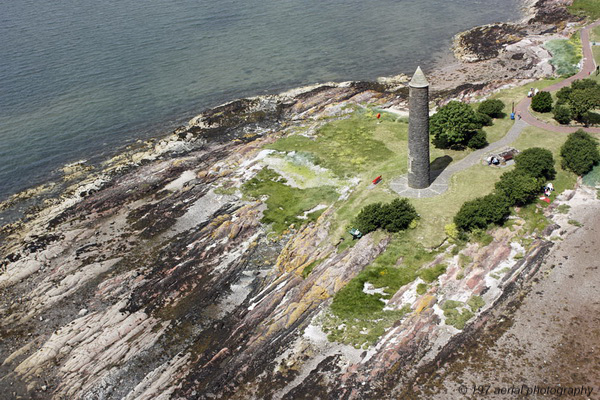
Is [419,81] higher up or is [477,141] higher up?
[419,81]

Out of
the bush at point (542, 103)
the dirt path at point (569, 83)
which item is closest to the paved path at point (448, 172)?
the dirt path at point (569, 83)

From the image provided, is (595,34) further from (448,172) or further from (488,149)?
(448,172)

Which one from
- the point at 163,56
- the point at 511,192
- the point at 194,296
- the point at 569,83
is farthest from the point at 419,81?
the point at 163,56

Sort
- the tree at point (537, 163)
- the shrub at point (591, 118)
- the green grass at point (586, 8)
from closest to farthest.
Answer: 1. the tree at point (537, 163)
2. the shrub at point (591, 118)
3. the green grass at point (586, 8)

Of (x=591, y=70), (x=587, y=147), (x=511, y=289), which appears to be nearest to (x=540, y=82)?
(x=591, y=70)

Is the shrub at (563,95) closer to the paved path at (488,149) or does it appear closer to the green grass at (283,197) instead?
the paved path at (488,149)

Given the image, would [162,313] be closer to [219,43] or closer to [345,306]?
[345,306]
